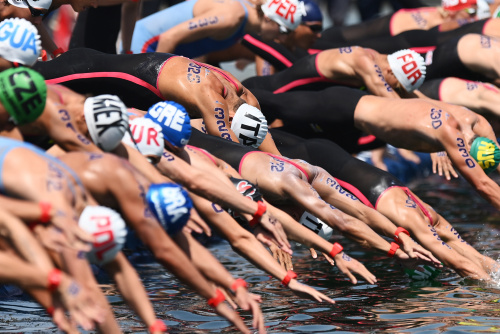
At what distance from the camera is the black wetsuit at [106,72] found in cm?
786

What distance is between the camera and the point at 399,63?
9578 mm

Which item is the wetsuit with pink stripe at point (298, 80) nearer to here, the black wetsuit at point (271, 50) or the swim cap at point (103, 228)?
the black wetsuit at point (271, 50)

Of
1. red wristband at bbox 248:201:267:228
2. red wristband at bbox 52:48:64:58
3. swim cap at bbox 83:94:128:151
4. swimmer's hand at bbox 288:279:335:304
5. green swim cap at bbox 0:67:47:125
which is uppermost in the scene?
green swim cap at bbox 0:67:47:125

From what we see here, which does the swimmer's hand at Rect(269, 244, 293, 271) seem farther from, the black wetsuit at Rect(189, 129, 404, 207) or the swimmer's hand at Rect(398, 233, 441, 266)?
the black wetsuit at Rect(189, 129, 404, 207)

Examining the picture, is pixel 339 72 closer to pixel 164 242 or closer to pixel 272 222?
pixel 272 222

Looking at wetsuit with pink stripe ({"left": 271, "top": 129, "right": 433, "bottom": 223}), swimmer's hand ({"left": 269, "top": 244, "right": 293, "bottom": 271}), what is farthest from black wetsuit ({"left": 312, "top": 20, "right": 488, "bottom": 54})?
swimmer's hand ({"left": 269, "top": 244, "right": 293, "bottom": 271})

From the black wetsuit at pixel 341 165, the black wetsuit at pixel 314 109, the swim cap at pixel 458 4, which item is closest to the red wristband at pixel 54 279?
the black wetsuit at pixel 341 165

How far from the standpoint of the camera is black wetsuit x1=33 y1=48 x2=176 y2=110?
7.86 metres

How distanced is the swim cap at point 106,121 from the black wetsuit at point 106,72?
80.2 inches

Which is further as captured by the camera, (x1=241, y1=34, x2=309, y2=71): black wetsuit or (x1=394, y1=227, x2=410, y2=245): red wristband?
(x1=241, y1=34, x2=309, y2=71): black wetsuit

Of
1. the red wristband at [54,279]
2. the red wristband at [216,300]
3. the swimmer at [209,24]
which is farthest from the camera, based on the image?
the swimmer at [209,24]

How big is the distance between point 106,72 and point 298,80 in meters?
2.71

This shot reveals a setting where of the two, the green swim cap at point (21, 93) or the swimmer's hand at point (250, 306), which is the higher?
the green swim cap at point (21, 93)

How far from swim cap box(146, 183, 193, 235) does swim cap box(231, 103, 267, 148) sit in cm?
211
